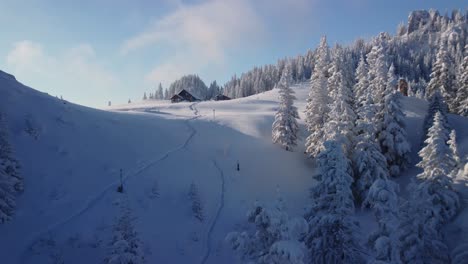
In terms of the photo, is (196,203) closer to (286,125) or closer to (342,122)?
(342,122)

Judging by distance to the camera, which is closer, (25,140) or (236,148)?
(25,140)

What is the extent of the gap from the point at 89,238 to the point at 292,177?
72.4 feet

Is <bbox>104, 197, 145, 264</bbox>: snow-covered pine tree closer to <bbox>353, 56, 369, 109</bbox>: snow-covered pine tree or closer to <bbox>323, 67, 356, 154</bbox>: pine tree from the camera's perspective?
<bbox>323, 67, 356, 154</bbox>: pine tree

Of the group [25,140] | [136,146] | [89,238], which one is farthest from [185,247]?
[25,140]

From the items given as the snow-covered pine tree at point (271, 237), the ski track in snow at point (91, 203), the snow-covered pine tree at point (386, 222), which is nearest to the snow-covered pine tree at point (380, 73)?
the ski track in snow at point (91, 203)

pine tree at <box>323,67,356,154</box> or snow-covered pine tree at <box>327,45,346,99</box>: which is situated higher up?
snow-covered pine tree at <box>327,45,346,99</box>

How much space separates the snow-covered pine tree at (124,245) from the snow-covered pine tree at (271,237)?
8.88 m

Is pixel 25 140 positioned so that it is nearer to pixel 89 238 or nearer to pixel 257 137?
pixel 89 238

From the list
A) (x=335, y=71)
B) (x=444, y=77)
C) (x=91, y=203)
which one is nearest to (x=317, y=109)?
(x=335, y=71)

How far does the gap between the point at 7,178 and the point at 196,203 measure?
44.1 feet

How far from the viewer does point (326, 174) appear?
18.9 meters

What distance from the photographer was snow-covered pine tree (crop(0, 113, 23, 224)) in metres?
21.1

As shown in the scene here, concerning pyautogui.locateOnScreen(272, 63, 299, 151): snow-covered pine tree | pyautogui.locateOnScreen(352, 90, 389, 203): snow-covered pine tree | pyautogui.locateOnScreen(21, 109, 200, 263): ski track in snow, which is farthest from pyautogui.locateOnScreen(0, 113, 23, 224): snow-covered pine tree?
pyautogui.locateOnScreen(272, 63, 299, 151): snow-covered pine tree

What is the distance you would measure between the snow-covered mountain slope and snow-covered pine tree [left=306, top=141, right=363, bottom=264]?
6591mm
